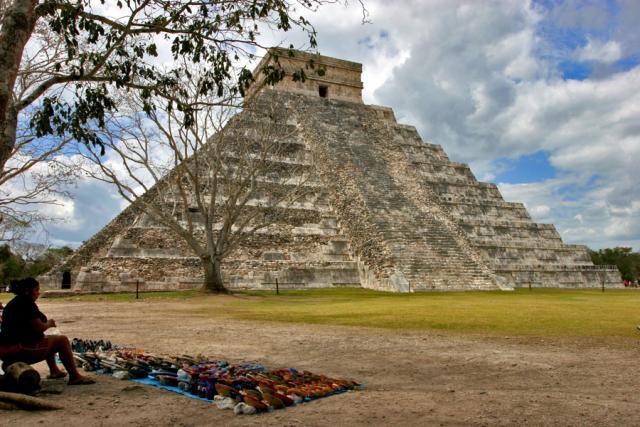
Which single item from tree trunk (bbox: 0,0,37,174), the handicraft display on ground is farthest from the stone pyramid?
the handicraft display on ground

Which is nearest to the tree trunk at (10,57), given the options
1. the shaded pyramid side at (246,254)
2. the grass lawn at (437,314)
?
the grass lawn at (437,314)

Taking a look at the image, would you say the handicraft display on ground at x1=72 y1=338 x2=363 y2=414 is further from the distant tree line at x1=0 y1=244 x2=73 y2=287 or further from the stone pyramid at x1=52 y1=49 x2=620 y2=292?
Result: the distant tree line at x1=0 y1=244 x2=73 y2=287

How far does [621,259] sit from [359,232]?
129 feet

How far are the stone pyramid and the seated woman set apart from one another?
9222mm

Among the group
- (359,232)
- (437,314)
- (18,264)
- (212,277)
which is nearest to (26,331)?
(437,314)

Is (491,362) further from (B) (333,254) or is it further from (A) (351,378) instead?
(B) (333,254)

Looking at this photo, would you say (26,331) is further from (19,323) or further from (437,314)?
(437,314)

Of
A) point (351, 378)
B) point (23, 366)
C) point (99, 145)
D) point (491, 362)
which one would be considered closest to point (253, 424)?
point (351, 378)

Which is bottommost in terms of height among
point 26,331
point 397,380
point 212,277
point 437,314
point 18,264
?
point 397,380

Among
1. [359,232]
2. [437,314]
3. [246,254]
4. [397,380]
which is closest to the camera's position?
[397,380]

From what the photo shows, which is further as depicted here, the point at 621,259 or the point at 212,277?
the point at 621,259

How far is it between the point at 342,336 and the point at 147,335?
268cm

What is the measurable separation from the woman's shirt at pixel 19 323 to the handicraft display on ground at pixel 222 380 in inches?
32.8

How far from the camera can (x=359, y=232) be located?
A: 18.1 m
